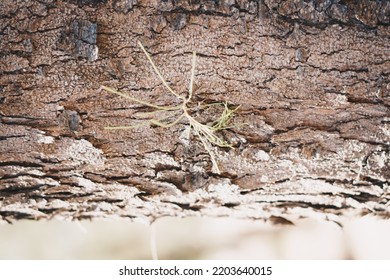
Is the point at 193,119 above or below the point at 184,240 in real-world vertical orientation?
above

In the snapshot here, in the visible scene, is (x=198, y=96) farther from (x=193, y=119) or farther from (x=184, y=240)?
(x=184, y=240)

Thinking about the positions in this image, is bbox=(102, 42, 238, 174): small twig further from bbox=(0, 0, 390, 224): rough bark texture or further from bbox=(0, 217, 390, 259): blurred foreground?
bbox=(0, 217, 390, 259): blurred foreground

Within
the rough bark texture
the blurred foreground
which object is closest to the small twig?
the rough bark texture

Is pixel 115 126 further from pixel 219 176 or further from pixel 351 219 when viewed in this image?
pixel 351 219

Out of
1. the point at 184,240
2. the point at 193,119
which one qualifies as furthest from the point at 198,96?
the point at 184,240

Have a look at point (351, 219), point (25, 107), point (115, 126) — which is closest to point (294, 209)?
point (351, 219)

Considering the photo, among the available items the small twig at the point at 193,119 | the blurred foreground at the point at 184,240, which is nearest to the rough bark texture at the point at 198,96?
the small twig at the point at 193,119

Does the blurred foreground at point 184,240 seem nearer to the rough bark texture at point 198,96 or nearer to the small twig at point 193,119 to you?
the rough bark texture at point 198,96
